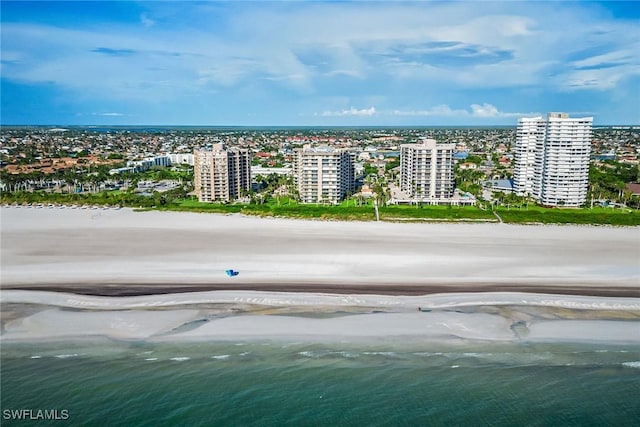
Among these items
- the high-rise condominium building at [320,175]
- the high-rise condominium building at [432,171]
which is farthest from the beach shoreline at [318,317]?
the high-rise condominium building at [320,175]

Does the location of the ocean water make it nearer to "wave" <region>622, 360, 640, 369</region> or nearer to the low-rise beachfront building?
"wave" <region>622, 360, 640, 369</region>

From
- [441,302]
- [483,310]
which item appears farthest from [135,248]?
[483,310]

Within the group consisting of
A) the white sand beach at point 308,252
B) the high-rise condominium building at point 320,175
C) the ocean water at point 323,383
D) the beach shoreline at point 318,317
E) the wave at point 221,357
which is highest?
the high-rise condominium building at point 320,175

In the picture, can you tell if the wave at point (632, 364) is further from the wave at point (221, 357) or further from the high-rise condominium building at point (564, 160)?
the high-rise condominium building at point (564, 160)

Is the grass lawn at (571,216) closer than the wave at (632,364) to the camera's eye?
No

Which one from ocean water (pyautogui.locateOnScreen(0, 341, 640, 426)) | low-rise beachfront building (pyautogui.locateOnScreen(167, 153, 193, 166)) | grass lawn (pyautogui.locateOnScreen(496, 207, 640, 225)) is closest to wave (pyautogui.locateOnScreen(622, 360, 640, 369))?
ocean water (pyautogui.locateOnScreen(0, 341, 640, 426))

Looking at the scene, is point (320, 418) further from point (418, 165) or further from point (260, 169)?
point (260, 169)
